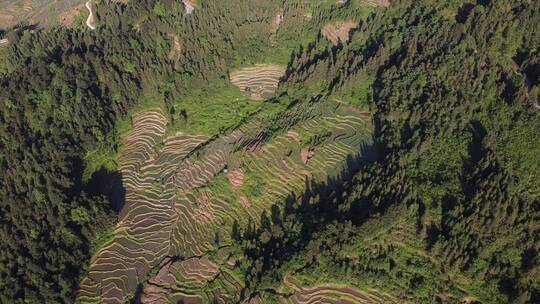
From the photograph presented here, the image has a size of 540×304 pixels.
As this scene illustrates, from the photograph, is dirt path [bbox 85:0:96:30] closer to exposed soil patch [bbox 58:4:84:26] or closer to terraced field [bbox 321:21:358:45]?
exposed soil patch [bbox 58:4:84:26]

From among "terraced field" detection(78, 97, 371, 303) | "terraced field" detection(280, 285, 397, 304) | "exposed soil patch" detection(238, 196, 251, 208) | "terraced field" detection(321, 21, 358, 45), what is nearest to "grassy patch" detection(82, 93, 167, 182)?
"terraced field" detection(78, 97, 371, 303)

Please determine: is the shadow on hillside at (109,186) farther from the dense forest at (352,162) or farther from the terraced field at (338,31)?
the terraced field at (338,31)

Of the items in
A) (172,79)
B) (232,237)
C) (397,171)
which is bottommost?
(232,237)

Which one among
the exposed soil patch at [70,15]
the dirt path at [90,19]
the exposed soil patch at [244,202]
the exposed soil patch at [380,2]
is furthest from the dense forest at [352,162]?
the exposed soil patch at [70,15]

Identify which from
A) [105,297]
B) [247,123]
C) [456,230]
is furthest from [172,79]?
[456,230]

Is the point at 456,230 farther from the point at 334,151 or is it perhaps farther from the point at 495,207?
the point at 334,151

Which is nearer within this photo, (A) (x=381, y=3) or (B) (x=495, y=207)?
(B) (x=495, y=207)
